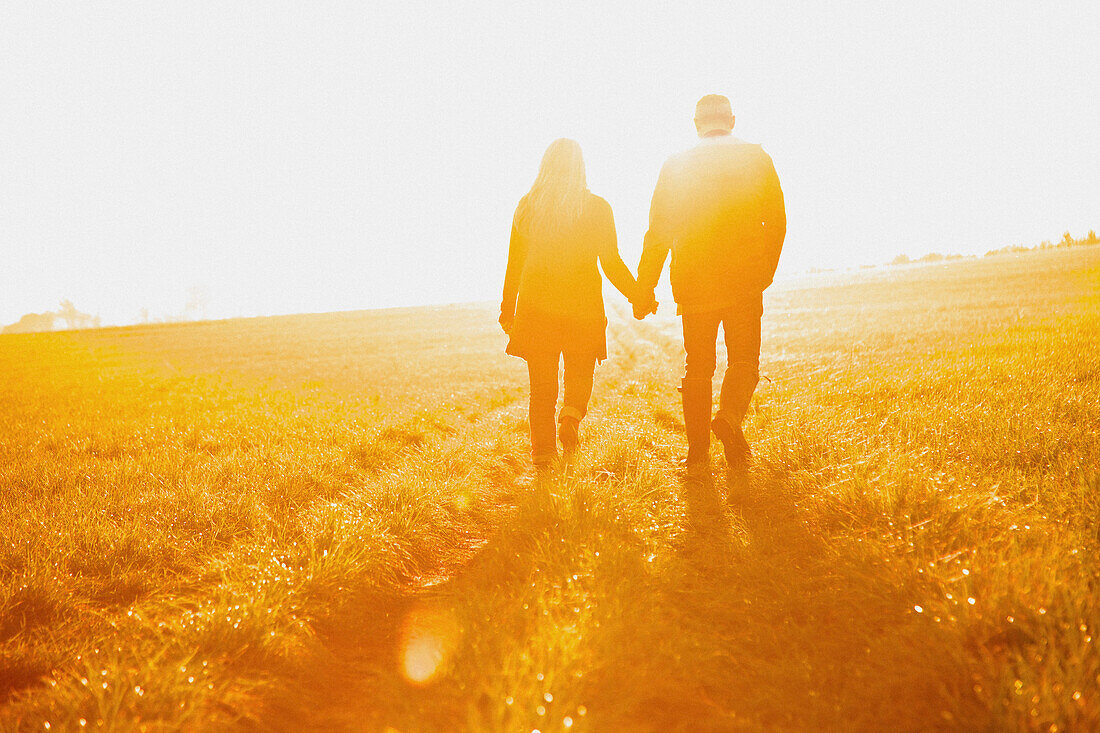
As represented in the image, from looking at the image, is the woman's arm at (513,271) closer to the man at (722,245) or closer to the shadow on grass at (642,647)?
the man at (722,245)

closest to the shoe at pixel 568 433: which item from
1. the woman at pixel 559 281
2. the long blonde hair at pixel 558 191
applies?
the woman at pixel 559 281

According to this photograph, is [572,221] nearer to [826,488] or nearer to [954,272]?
[826,488]

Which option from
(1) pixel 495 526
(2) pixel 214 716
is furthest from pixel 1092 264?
(2) pixel 214 716

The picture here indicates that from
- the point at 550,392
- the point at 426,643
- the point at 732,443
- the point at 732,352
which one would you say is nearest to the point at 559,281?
the point at 550,392

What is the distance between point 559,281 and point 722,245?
4.05 feet

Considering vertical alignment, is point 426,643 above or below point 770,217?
below

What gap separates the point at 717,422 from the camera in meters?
4.14

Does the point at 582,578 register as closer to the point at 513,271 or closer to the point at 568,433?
the point at 568,433

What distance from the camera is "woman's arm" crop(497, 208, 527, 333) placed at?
4.63m

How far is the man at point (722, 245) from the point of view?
4.07 meters

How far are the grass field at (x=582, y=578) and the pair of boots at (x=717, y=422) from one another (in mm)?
196

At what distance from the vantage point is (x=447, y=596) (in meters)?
2.74

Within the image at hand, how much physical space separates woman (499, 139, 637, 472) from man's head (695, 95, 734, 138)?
3.01 ft

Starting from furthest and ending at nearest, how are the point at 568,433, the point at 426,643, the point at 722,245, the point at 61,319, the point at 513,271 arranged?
the point at 61,319 → the point at 513,271 → the point at 568,433 → the point at 722,245 → the point at 426,643
